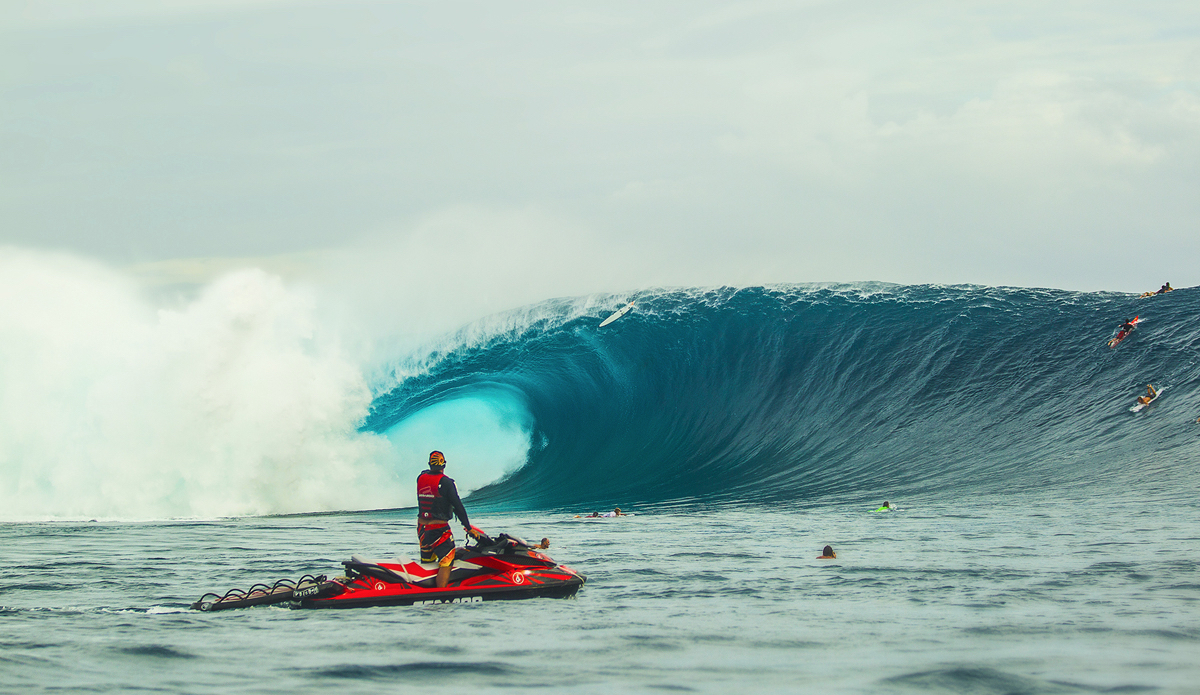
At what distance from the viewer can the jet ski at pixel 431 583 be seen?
850 centimetres

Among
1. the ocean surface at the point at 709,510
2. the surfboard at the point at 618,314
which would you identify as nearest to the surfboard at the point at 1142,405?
the ocean surface at the point at 709,510

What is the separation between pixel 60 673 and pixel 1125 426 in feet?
68.7

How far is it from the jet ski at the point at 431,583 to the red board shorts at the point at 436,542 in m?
0.11

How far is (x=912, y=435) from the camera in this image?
23.1m

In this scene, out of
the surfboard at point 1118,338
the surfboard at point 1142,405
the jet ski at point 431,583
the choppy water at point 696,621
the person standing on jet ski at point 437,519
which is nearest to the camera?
the choppy water at point 696,621

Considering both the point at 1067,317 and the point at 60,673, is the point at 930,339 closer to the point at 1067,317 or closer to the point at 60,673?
the point at 1067,317

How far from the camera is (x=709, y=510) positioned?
1861 centimetres

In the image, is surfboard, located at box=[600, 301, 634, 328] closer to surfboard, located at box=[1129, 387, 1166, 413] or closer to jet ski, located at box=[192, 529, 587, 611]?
surfboard, located at box=[1129, 387, 1166, 413]

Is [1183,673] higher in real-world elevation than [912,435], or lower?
lower

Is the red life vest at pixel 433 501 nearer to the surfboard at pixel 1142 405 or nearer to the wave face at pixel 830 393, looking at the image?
the wave face at pixel 830 393

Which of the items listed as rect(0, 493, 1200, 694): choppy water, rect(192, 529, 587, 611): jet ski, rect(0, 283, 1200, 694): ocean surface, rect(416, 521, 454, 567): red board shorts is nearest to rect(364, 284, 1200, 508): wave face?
rect(0, 283, 1200, 694): ocean surface

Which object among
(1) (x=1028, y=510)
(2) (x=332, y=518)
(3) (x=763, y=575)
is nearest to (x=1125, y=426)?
(1) (x=1028, y=510)

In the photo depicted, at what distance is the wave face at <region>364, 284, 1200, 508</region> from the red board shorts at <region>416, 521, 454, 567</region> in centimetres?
A: 1192

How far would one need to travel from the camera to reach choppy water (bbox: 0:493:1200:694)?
18.0 feet
